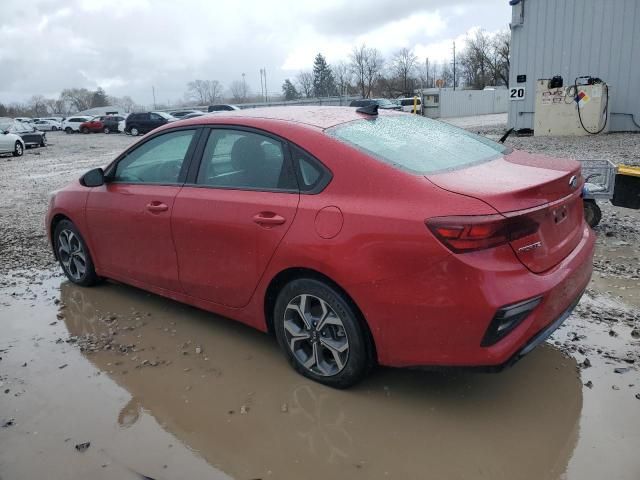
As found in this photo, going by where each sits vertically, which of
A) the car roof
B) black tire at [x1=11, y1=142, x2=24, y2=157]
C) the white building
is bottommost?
black tire at [x1=11, y1=142, x2=24, y2=157]

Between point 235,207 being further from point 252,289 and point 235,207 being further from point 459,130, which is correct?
point 459,130

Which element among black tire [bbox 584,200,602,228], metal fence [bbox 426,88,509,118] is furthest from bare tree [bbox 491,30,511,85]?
black tire [bbox 584,200,602,228]

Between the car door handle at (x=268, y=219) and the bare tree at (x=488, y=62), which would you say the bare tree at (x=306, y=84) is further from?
the car door handle at (x=268, y=219)

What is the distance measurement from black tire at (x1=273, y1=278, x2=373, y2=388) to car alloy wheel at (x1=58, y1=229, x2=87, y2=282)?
2443 mm

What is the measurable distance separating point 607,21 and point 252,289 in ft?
56.8

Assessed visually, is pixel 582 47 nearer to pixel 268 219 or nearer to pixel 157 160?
pixel 157 160

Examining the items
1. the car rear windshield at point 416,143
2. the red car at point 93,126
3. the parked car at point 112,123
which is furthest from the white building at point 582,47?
the red car at point 93,126

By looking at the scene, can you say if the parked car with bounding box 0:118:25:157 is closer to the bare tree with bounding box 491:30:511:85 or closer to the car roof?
the car roof

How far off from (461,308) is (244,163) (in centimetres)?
171

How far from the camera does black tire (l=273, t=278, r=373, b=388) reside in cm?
294

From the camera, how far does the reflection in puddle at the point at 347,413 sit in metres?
2.58

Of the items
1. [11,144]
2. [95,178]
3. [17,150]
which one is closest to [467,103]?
[17,150]

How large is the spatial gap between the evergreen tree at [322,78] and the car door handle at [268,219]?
90411mm

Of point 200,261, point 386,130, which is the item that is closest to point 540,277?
point 386,130
